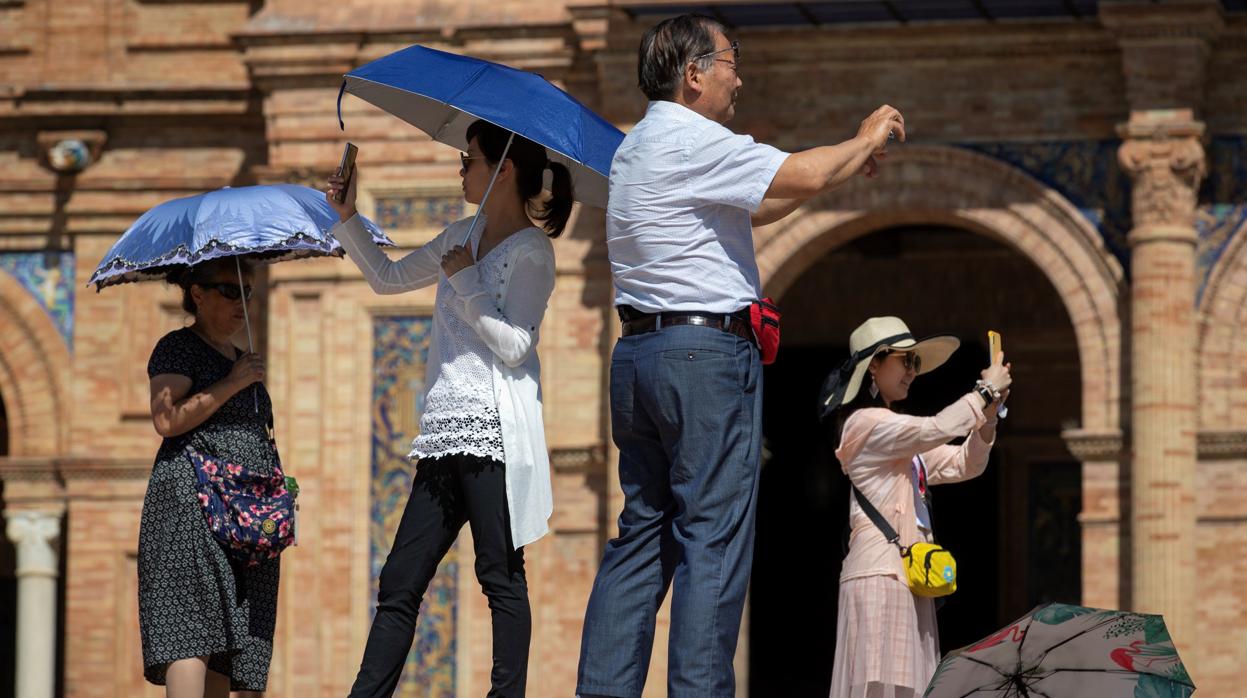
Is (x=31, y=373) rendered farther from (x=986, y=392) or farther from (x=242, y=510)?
(x=986, y=392)

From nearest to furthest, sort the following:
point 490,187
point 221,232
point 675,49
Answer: point 675,49 → point 490,187 → point 221,232

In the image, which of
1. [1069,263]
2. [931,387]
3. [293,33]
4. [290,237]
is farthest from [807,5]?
[290,237]

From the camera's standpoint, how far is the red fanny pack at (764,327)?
276 inches

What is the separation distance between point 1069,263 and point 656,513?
10.3 m

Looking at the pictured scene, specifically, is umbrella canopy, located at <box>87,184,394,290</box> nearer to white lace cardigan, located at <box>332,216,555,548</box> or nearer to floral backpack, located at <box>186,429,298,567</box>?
floral backpack, located at <box>186,429,298,567</box>

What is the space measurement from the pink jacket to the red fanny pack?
1485 mm

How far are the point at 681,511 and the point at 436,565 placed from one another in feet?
3.49

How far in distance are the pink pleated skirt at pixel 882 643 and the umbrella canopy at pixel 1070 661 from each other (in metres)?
1.11

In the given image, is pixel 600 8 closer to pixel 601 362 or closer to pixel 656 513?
pixel 601 362

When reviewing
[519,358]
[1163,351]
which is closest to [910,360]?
[519,358]

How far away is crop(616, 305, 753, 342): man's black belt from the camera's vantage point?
695 centimetres

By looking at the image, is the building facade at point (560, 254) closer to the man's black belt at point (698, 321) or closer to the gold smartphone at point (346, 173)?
the gold smartphone at point (346, 173)

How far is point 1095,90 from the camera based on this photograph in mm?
16734

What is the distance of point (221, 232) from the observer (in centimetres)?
867
